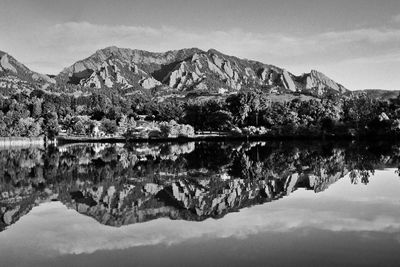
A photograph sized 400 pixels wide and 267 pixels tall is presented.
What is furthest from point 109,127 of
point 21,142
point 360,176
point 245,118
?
point 360,176

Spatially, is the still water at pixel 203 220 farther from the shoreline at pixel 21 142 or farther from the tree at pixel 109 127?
the tree at pixel 109 127

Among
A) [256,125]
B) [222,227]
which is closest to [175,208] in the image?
[222,227]

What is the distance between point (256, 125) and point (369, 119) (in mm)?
29706

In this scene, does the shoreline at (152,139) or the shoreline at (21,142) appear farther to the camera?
the shoreline at (152,139)

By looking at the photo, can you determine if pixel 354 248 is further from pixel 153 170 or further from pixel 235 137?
pixel 235 137

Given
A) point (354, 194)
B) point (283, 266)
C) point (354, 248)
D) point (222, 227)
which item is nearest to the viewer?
point (283, 266)

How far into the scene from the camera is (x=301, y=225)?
1678 centimetres

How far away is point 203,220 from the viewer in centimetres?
1791

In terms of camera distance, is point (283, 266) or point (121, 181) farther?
point (121, 181)

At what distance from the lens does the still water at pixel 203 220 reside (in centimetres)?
1303

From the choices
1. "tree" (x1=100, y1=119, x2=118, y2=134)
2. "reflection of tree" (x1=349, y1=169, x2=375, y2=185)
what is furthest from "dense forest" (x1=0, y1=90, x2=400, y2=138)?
"reflection of tree" (x1=349, y1=169, x2=375, y2=185)

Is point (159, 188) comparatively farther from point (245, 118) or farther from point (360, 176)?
point (245, 118)

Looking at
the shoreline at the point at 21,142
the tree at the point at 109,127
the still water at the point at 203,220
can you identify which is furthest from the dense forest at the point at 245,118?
the still water at the point at 203,220

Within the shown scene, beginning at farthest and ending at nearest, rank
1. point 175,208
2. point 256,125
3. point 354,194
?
1. point 256,125
2. point 354,194
3. point 175,208
